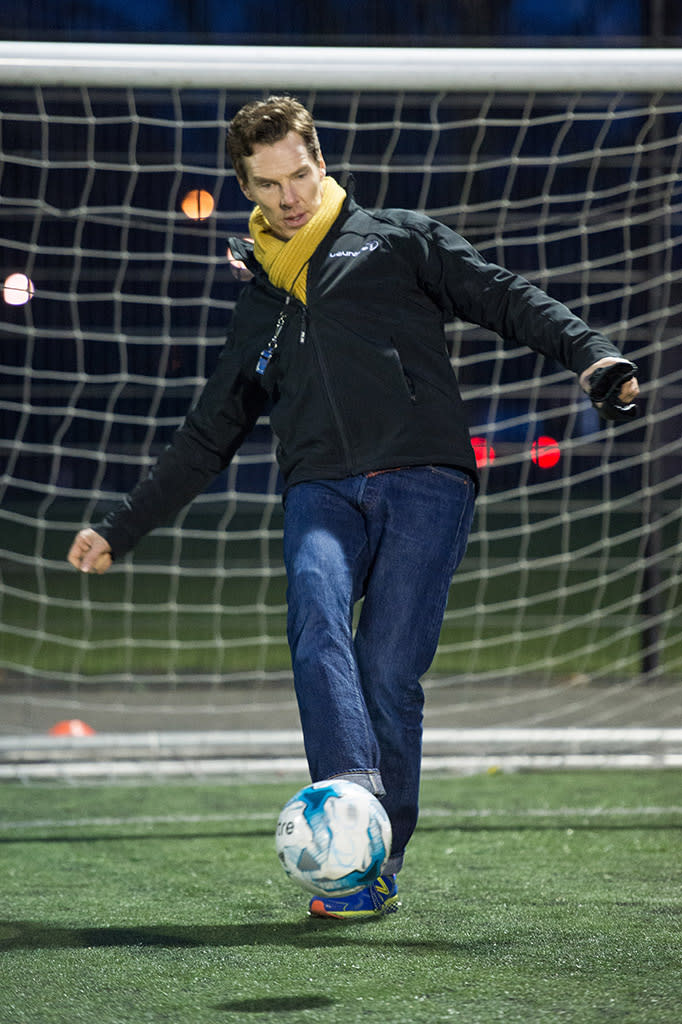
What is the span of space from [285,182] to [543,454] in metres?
4.27

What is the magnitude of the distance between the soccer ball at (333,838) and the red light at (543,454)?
4.33 meters

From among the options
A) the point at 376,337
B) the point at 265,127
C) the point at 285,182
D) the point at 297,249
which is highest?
the point at 265,127

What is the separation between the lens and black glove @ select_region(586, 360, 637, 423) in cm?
226

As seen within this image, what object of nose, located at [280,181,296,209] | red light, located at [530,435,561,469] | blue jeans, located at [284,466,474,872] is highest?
red light, located at [530,435,561,469]

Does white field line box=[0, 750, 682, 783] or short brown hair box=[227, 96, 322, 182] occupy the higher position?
short brown hair box=[227, 96, 322, 182]

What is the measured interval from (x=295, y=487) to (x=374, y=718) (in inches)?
19.0

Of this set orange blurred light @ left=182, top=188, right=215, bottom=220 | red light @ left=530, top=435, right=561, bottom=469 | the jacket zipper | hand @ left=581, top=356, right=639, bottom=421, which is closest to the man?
the jacket zipper

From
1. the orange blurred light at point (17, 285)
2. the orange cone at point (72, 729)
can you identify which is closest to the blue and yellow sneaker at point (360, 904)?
the orange cone at point (72, 729)

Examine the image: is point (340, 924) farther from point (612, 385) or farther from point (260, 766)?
point (260, 766)

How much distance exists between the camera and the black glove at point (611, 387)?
226 centimetres

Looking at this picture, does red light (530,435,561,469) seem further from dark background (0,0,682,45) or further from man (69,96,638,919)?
man (69,96,638,919)

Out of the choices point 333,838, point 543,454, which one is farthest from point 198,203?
point 333,838

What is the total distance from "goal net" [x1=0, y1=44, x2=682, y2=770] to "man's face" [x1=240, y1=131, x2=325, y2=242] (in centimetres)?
231

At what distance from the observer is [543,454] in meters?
6.65
